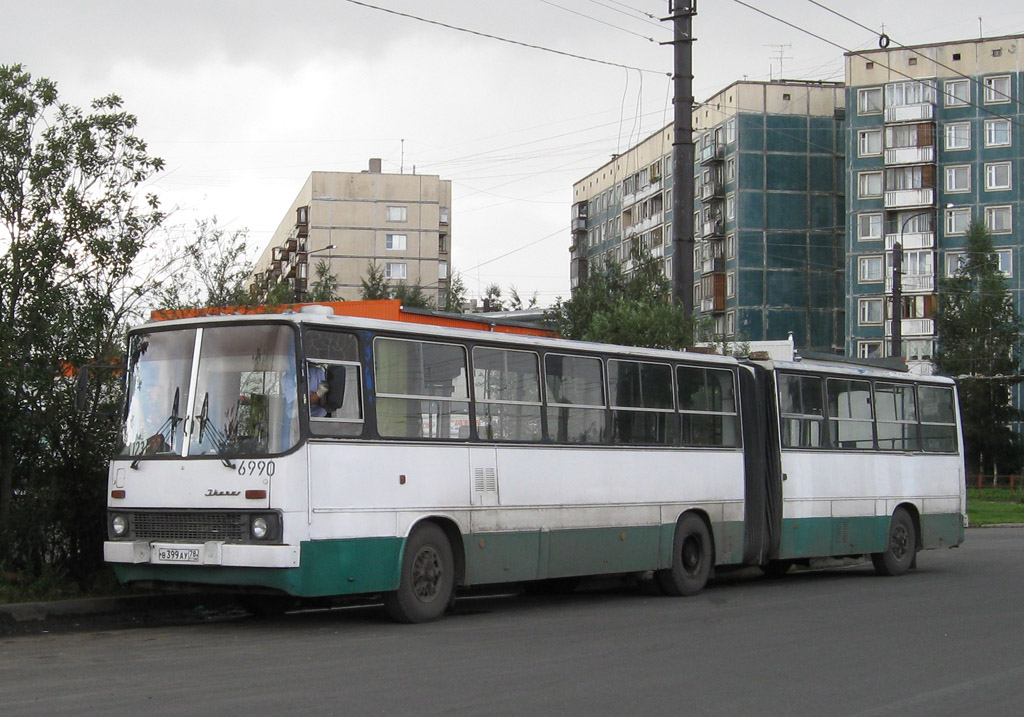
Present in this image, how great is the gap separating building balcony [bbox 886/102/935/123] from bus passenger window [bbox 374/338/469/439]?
7122cm

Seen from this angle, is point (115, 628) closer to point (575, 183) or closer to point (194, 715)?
point (194, 715)

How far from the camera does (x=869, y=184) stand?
8138cm

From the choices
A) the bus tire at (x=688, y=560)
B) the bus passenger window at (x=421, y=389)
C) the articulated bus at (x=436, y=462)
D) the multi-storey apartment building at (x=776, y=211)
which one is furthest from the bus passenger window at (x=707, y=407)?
the multi-storey apartment building at (x=776, y=211)

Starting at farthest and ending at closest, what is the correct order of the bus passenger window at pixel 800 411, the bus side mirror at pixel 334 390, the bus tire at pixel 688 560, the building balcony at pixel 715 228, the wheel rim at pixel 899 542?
the building balcony at pixel 715 228, the wheel rim at pixel 899 542, the bus passenger window at pixel 800 411, the bus tire at pixel 688 560, the bus side mirror at pixel 334 390

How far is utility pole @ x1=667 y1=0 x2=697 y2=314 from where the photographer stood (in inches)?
801

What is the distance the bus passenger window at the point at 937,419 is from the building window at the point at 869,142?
61.8 metres

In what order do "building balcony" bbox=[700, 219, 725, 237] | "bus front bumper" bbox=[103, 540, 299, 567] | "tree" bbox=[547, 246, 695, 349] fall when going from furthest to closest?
1. "building balcony" bbox=[700, 219, 725, 237]
2. "tree" bbox=[547, 246, 695, 349]
3. "bus front bumper" bbox=[103, 540, 299, 567]

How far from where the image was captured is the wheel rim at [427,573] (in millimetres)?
12766

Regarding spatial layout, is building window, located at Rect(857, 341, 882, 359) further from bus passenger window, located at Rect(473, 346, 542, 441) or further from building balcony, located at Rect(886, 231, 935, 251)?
bus passenger window, located at Rect(473, 346, 542, 441)

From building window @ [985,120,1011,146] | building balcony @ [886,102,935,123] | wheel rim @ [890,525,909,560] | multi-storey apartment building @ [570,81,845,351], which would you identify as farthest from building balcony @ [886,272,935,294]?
wheel rim @ [890,525,909,560]

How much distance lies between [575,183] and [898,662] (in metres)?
105

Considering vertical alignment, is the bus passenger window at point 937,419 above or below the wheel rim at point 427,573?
above

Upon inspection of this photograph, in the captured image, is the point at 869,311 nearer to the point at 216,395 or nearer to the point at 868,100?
the point at 868,100

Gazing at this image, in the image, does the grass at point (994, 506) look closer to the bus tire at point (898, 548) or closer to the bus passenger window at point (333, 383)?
the bus tire at point (898, 548)
